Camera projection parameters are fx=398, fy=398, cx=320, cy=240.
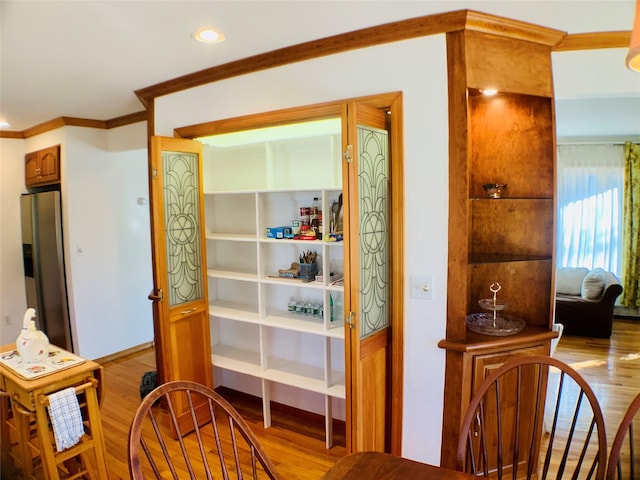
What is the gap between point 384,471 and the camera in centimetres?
124

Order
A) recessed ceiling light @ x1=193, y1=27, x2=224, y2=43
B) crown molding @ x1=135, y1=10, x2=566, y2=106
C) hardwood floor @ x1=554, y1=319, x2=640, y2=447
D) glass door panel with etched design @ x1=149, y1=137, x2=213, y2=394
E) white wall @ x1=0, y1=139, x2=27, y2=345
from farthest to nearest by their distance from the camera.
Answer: white wall @ x1=0, y1=139, x2=27, y2=345 < hardwood floor @ x1=554, y1=319, x2=640, y2=447 < glass door panel with etched design @ x1=149, y1=137, x2=213, y2=394 < recessed ceiling light @ x1=193, y1=27, x2=224, y2=43 < crown molding @ x1=135, y1=10, x2=566, y2=106

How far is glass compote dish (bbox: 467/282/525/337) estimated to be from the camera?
2.17m

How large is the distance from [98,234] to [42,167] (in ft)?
3.01

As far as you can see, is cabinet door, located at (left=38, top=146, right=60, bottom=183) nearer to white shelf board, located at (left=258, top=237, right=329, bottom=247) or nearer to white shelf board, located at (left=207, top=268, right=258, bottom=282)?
white shelf board, located at (left=207, top=268, right=258, bottom=282)

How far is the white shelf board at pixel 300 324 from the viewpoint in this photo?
2.54 meters

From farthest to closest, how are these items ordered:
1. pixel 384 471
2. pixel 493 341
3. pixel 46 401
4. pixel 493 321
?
pixel 493 321
pixel 493 341
pixel 46 401
pixel 384 471

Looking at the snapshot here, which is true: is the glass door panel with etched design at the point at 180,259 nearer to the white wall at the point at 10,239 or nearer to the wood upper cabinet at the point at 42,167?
the wood upper cabinet at the point at 42,167

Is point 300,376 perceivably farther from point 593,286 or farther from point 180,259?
point 593,286

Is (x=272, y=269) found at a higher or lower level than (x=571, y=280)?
higher

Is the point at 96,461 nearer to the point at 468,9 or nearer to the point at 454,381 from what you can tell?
the point at 454,381

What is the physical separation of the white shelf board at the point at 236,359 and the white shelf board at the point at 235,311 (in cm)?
34

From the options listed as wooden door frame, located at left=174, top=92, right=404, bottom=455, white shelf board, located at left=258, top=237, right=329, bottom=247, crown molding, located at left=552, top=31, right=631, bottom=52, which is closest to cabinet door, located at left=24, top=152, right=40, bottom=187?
white shelf board, located at left=258, top=237, right=329, bottom=247

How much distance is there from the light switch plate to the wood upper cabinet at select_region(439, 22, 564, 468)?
0.11 metres

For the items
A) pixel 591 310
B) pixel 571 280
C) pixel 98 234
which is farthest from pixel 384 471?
pixel 571 280
